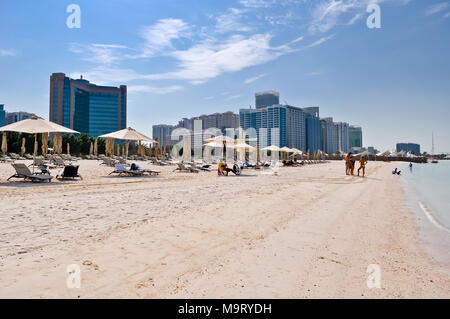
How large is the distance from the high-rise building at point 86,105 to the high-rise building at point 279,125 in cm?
5963

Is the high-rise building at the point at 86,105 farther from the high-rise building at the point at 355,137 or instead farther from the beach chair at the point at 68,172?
the high-rise building at the point at 355,137

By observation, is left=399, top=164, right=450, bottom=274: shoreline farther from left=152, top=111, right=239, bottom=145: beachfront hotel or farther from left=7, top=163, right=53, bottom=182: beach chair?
left=152, top=111, right=239, bottom=145: beachfront hotel

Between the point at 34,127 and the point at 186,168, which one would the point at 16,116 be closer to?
the point at 186,168

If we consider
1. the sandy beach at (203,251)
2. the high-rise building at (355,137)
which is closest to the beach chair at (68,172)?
the sandy beach at (203,251)

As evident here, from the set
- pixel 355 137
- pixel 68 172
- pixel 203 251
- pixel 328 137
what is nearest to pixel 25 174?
pixel 68 172

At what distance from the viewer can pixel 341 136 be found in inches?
6004

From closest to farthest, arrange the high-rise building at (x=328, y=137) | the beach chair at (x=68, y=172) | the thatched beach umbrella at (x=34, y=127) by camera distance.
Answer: the thatched beach umbrella at (x=34, y=127), the beach chair at (x=68, y=172), the high-rise building at (x=328, y=137)

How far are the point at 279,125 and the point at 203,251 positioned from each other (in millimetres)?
119686

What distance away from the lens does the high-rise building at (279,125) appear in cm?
11956

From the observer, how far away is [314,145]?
5438 inches

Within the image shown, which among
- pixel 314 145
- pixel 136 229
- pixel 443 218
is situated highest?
pixel 314 145
